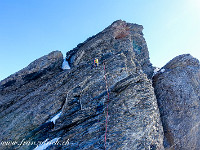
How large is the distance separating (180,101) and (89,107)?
12.0 metres

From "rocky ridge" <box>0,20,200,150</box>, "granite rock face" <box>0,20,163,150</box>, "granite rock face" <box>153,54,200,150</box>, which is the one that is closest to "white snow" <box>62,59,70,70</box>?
"granite rock face" <box>0,20,163,150</box>

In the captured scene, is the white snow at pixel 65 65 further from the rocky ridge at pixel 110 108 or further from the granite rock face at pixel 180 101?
the granite rock face at pixel 180 101

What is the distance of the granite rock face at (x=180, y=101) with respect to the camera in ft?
52.2

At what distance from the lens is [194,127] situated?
16469 mm

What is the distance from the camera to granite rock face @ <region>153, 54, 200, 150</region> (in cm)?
1592

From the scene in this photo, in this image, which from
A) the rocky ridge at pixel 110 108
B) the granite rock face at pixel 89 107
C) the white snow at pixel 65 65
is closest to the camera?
the granite rock face at pixel 89 107

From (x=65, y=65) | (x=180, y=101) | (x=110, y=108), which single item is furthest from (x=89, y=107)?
(x=65, y=65)

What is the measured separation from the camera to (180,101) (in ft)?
58.6

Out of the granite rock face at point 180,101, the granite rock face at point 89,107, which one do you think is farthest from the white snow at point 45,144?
the granite rock face at point 180,101

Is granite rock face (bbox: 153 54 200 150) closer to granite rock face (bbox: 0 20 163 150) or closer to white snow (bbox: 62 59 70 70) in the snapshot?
granite rock face (bbox: 0 20 163 150)

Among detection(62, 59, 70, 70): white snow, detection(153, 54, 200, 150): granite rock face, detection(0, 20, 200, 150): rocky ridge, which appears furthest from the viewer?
detection(62, 59, 70, 70): white snow

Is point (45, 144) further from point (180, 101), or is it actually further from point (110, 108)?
point (180, 101)

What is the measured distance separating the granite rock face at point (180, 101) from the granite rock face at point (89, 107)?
309cm

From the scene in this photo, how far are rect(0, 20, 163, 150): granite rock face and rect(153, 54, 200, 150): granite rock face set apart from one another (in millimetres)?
3093
